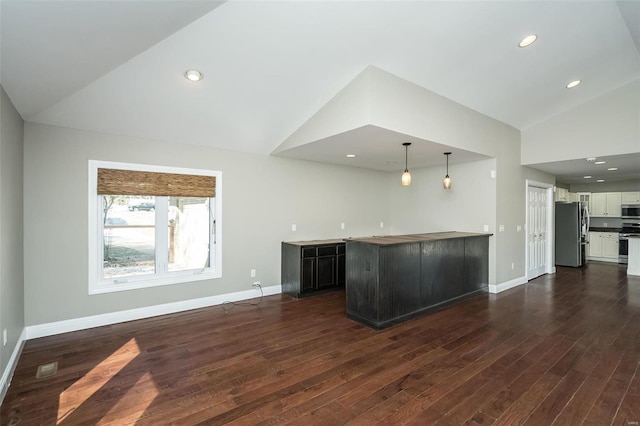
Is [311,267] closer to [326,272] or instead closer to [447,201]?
[326,272]

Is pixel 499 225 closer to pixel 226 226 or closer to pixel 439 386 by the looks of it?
pixel 439 386

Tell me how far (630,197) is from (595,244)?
5.02 feet

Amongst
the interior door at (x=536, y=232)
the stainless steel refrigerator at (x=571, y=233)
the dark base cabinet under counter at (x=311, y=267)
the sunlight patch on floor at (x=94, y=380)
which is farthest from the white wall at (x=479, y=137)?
the sunlight patch on floor at (x=94, y=380)

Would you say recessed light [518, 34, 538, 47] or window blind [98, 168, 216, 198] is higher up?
recessed light [518, 34, 538, 47]

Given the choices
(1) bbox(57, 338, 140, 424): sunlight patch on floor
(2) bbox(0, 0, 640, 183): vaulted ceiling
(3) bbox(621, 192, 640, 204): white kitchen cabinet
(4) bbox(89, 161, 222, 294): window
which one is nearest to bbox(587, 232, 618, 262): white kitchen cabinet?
(3) bbox(621, 192, 640, 204): white kitchen cabinet

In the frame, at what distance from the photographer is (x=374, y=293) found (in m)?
3.81

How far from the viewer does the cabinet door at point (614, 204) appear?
871 centimetres

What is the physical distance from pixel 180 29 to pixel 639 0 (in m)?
4.33

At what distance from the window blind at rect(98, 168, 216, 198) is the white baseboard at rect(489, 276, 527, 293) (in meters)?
5.06

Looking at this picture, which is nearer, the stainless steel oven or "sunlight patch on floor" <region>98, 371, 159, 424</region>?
"sunlight patch on floor" <region>98, 371, 159, 424</region>

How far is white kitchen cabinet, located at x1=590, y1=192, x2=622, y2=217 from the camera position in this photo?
8.74 meters

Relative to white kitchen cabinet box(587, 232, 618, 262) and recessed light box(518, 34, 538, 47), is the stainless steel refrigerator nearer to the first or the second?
white kitchen cabinet box(587, 232, 618, 262)


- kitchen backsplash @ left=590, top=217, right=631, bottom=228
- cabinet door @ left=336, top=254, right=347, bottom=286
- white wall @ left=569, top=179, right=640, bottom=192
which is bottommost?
cabinet door @ left=336, top=254, right=347, bottom=286

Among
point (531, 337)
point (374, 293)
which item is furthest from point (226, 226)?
point (531, 337)
